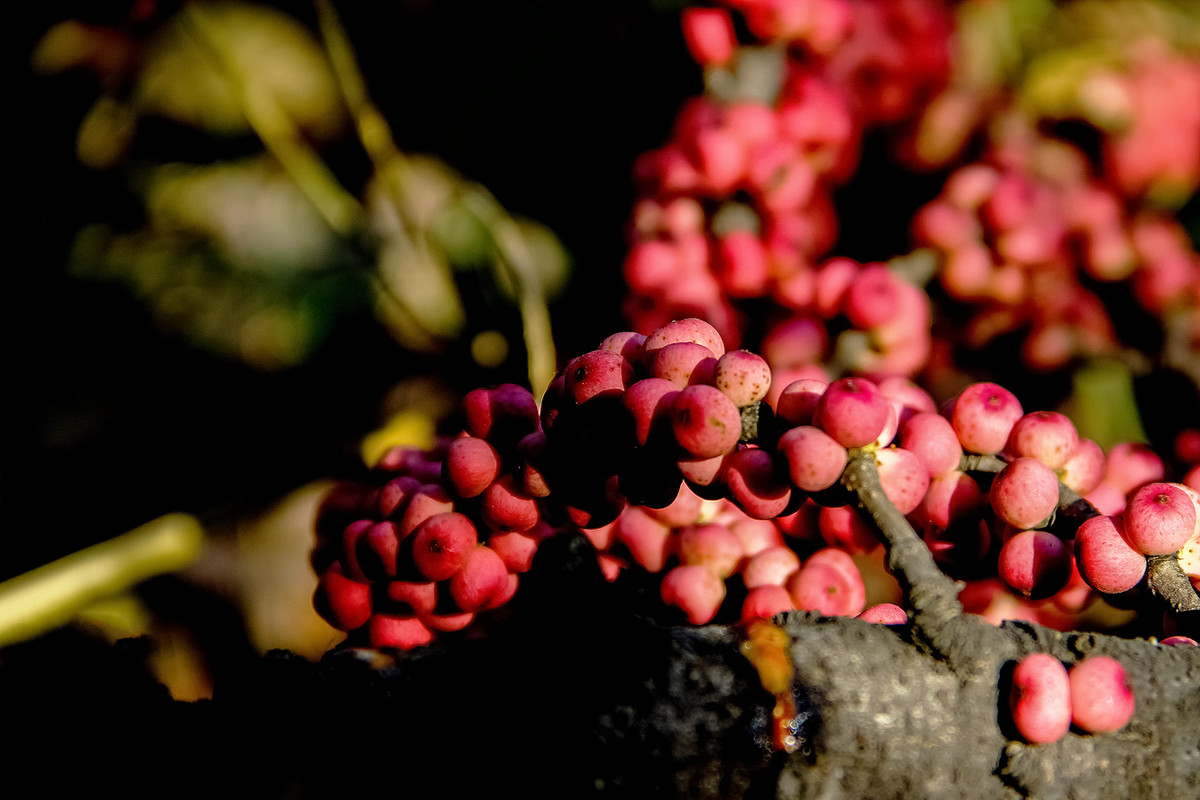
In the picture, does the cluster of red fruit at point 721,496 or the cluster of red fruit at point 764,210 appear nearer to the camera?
the cluster of red fruit at point 721,496

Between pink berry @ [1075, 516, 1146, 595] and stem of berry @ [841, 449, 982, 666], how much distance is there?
70 mm

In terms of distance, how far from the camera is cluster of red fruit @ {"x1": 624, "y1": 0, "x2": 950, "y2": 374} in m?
0.63

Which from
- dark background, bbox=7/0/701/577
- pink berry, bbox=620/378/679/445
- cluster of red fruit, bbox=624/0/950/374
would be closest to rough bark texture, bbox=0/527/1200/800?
pink berry, bbox=620/378/679/445

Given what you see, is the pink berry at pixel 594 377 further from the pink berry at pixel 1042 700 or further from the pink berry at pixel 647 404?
the pink berry at pixel 1042 700

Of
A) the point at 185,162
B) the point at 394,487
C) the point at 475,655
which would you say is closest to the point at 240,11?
the point at 185,162

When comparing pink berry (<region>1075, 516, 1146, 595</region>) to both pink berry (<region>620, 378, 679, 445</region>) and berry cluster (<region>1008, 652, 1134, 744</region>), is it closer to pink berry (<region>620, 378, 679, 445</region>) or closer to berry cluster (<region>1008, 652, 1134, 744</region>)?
berry cluster (<region>1008, 652, 1134, 744</region>)

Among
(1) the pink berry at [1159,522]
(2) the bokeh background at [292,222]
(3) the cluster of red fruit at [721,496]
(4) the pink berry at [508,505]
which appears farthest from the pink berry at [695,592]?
(2) the bokeh background at [292,222]

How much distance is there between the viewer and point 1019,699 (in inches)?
13.5

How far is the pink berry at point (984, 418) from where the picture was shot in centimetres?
41

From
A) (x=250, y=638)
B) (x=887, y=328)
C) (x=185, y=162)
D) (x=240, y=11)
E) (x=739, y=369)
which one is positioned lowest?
(x=250, y=638)

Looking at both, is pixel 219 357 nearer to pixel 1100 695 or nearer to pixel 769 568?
pixel 769 568

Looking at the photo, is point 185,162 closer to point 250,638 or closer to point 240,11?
point 240,11

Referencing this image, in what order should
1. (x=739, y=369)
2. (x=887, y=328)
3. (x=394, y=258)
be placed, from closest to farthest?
(x=739, y=369), (x=887, y=328), (x=394, y=258)

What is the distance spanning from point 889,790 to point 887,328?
0.36 m
